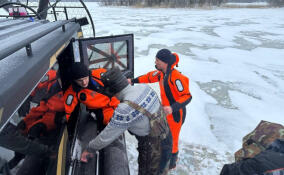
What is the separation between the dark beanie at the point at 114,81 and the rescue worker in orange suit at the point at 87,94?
654mm

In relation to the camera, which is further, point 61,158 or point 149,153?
point 149,153

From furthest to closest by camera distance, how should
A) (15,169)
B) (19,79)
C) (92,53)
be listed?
(92,53), (15,169), (19,79)

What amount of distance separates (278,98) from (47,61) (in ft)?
16.6

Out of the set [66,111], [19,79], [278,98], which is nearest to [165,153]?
[66,111]

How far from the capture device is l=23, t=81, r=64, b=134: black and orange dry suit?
5.91 feet

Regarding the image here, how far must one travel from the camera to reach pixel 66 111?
199cm

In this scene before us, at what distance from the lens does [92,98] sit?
2.22m

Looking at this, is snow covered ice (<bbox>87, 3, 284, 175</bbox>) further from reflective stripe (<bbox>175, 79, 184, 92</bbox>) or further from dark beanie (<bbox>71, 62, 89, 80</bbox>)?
dark beanie (<bbox>71, 62, 89, 80</bbox>)

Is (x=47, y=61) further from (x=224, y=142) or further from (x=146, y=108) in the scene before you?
(x=224, y=142)

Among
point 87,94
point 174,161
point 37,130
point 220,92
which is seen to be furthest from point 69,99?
point 220,92

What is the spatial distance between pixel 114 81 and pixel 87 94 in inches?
33.3

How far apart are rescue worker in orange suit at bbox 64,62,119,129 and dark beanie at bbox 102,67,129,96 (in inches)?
25.7

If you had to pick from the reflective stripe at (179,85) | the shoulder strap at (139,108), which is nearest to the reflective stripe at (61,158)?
the shoulder strap at (139,108)

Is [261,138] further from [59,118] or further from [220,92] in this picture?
[220,92]
